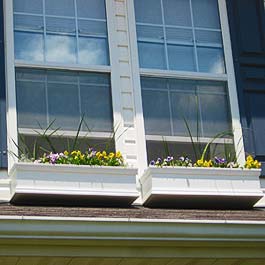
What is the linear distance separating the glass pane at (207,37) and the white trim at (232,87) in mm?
67

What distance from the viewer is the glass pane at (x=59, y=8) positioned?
8.16m

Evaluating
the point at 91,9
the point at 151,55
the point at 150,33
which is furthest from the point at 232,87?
the point at 91,9

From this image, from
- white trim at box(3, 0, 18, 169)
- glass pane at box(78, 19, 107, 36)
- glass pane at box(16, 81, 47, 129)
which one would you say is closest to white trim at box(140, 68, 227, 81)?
glass pane at box(78, 19, 107, 36)

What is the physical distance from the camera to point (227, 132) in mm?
8133

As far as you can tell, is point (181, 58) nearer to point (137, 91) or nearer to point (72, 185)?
point (137, 91)

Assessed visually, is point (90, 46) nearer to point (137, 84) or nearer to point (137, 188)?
point (137, 84)

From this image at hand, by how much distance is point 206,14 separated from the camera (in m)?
8.63

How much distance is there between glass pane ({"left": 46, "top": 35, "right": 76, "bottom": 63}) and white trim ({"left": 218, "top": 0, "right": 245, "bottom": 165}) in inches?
56.2

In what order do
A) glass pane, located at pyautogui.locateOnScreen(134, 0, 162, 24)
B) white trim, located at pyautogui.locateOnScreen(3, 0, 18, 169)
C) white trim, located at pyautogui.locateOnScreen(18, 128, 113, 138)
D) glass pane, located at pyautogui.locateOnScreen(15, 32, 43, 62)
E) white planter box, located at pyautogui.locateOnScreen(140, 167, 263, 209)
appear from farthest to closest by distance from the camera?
glass pane, located at pyautogui.locateOnScreen(134, 0, 162, 24)
glass pane, located at pyautogui.locateOnScreen(15, 32, 43, 62)
white trim, located at pyautogui.locateOnScreen(18, 128, 113, 138)
white trim, located at pyautogui.locateOnScreen(3, 0, 18, 169)
white planter box, located at pyautogui.locateOnScreen(140, 167, 263, 209)

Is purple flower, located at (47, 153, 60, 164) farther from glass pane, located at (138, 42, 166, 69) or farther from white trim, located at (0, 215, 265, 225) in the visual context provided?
Result: glass pane, located at (138, 42, 166, 69)

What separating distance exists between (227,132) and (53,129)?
1.57 m

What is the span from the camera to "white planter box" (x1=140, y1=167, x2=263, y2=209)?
7297 millimetres

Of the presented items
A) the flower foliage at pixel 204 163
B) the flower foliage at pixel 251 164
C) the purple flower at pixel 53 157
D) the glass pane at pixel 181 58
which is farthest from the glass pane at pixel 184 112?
the purple flower at pixel 53 157

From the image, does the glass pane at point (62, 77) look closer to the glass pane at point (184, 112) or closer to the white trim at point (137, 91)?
the white trim at point (137, 91)
